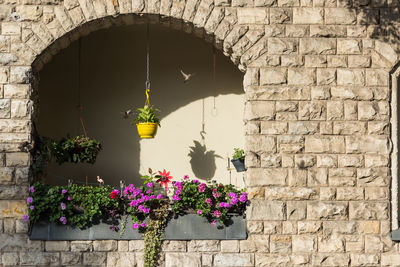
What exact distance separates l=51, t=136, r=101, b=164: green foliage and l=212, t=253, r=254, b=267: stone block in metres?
1.89

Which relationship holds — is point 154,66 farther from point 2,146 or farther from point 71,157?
point 2,146

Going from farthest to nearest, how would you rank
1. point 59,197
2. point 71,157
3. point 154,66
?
point 154,66 → point 71,157 → point 59,197

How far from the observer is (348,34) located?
19.0 feet

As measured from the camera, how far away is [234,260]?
558 centimetres

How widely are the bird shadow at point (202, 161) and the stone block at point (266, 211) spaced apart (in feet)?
5.56

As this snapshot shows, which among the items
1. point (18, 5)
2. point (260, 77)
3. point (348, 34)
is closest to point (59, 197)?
point (18, 5)

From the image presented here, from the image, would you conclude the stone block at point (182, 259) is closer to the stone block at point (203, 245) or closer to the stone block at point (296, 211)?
the stone block at point (203, 245)

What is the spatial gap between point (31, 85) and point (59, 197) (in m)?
1.23

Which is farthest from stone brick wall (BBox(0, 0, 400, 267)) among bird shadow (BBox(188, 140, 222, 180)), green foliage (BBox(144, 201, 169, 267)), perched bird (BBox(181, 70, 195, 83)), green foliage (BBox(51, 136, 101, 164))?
bird shadow (BBox(188, 140, 222, 180))

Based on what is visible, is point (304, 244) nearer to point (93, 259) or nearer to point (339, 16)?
A: point (93, 259)

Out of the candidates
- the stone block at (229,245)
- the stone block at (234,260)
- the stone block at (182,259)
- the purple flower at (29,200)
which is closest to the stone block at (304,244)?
the stone block at (234,260)

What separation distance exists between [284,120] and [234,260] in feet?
5.10

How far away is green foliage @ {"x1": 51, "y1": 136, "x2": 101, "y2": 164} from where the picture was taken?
19.9 ft

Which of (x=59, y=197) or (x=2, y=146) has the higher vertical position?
(x=2, y=146)
